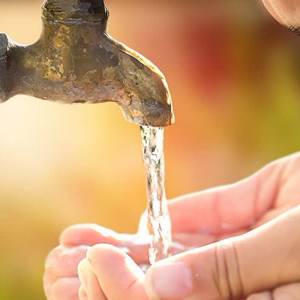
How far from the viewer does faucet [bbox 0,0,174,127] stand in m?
0.62

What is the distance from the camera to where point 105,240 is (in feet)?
2.92

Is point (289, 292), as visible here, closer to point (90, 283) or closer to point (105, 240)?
point (90, 283)

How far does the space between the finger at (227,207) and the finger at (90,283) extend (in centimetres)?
26

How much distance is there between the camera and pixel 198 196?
3.20ft

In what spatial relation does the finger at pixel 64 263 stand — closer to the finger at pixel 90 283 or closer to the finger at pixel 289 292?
the finger at pixel 90 283

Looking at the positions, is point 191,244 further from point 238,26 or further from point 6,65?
point 238,26

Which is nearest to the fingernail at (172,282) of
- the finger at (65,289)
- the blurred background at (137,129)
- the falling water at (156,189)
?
the falling water at (156,189)

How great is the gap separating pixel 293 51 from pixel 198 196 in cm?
48

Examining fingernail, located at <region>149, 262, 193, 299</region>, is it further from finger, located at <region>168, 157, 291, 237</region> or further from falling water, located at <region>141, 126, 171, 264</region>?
finger, located at <region>168, 157, 291, 237</region>

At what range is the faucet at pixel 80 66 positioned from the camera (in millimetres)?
618

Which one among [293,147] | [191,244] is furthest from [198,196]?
[293,147]

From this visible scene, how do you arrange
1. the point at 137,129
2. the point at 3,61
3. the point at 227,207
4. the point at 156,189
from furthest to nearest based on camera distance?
the point at 137,129 → the point at 227,207 → the point at 156,189 → the point at 3,61

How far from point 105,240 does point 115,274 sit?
22 cm

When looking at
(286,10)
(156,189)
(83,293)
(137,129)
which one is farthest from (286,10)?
(137,129)
